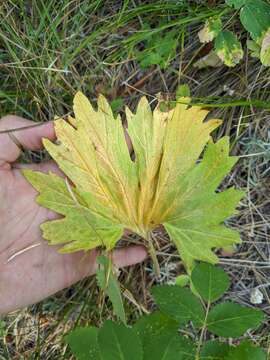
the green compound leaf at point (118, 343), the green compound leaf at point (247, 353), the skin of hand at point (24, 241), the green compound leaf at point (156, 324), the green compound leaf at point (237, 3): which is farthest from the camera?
the skin of hand at point (24, 241)

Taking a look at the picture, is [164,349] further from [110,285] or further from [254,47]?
[254,47]

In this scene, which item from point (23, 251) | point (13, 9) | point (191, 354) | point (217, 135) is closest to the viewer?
point (191, 354)

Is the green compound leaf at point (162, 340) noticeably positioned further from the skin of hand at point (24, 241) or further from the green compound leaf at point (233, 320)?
the skin of hand at point (24, 241)

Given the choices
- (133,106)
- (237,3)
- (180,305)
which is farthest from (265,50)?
(180,305)

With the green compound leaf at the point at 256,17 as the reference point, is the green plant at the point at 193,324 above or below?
below

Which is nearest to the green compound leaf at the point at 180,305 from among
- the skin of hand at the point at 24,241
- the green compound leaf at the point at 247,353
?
the green compound leaf at the point at 247,353

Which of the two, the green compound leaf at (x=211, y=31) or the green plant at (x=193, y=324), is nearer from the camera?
the green plant at (x=193, y=324)

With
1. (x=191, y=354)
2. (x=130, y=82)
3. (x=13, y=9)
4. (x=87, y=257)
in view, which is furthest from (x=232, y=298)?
(x=13, y=9)

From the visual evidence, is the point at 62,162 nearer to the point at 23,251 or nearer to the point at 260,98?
the point at 23,251

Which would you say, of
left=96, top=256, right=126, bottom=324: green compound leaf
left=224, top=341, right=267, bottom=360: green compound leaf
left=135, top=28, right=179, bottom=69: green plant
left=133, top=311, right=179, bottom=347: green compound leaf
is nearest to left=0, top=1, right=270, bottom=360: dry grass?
left=135, top=28, right=179, bottom=69: green plant
